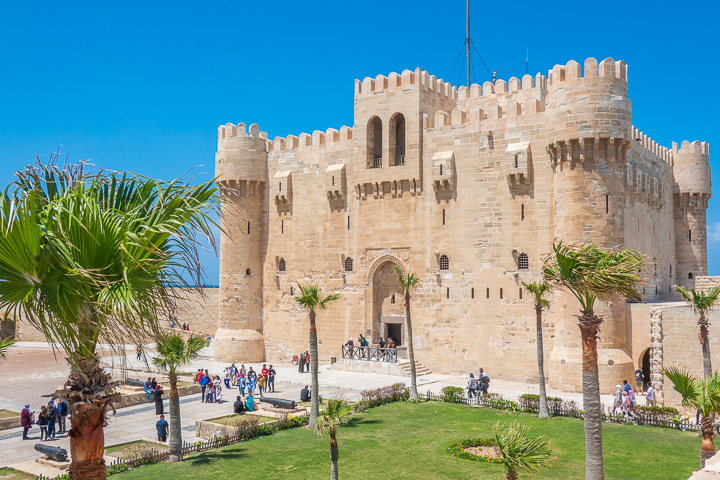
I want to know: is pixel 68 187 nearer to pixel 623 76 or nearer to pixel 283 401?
pixel 283 401

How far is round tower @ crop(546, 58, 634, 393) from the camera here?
24797 mm

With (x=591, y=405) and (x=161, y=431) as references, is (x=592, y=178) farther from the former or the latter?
(x=161, y=431)

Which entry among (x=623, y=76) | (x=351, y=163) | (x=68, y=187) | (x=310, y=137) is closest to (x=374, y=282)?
(x=351, y=163)

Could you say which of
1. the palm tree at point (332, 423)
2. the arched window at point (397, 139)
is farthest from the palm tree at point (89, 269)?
the arched window at point (397, 139)

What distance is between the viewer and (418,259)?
30.7 meters

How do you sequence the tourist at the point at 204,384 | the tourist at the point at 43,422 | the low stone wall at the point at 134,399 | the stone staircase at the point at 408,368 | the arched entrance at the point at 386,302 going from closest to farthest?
the tourist at the point at 43,422 → the low stone wall at the point at 134,399 → the tourist at the point at 204,384 → the stone staircase at the point at 408,368 → the arched entrance at the point at 386,302

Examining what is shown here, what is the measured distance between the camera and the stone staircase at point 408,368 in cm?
2916

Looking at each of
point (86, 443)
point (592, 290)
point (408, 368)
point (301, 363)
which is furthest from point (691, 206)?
point (86, 443)

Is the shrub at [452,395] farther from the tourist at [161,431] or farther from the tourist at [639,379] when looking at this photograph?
the tourist at [161,431]

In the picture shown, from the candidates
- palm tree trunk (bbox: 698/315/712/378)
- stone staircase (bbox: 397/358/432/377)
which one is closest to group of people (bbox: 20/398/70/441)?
stone staircase (bbox: 397/358/432/377)

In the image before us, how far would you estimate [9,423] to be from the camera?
20.9 metres

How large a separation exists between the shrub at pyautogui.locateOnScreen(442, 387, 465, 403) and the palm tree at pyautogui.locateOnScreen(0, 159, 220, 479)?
746 inches

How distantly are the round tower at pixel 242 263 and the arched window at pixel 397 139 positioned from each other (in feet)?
27.5

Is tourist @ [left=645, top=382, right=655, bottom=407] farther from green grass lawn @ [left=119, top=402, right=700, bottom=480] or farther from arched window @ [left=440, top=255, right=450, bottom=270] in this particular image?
arched window @ [left=440, top=255, right=450, bottom=270]
